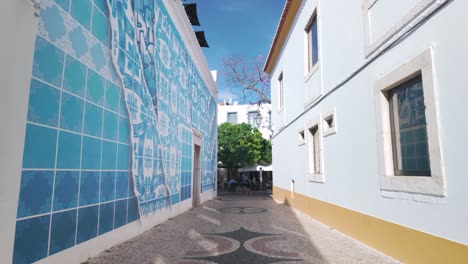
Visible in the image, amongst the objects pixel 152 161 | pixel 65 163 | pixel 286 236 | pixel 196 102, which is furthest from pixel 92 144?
pixel 196 102

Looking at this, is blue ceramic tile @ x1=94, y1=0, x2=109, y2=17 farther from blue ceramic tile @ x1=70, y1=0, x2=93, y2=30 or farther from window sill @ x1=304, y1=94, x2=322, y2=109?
window sill @ x1=304, y1=94, x2=322, y2=109

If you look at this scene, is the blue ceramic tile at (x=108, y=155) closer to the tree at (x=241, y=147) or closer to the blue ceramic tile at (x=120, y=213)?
the blue ceramic tile at (x=120, y=213)

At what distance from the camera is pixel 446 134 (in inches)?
127

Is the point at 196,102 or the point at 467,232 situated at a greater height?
the point at 196,102

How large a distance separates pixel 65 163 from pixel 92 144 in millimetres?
684

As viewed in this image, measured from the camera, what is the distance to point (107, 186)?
458 cm

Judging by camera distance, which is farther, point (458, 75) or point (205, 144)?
point (205, 144)

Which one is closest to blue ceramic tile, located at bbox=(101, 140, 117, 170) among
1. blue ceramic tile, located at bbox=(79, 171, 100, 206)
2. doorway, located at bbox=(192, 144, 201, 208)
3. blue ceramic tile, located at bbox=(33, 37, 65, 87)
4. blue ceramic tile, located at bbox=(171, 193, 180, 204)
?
blue ceramic tile, located at bbox=(79, 171, 100, 206)

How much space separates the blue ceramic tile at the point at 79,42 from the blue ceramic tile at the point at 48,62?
30 cm

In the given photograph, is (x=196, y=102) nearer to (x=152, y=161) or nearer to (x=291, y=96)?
(x=291, y=96)

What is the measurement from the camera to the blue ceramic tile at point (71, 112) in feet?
11.4

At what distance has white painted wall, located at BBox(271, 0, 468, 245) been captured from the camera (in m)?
3.07

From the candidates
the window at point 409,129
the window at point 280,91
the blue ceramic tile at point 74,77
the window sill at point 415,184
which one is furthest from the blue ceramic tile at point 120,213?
the window at point 280,91

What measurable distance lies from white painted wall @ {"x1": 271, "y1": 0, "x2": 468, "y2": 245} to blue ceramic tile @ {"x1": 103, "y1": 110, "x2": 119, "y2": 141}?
4.21 metres
